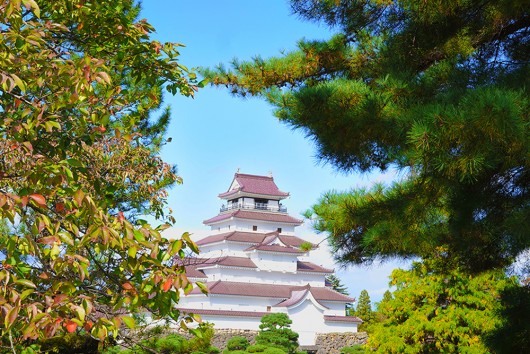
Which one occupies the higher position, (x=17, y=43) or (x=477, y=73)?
(x=477, y=73)

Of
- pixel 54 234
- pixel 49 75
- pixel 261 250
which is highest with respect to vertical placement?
pixel 261 250

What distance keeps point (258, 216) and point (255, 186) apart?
1.99 m

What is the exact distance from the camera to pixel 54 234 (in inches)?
108

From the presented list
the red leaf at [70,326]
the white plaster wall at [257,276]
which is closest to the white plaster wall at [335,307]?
the white plaster wall at [257,276]

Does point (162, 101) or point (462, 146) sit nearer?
point (462, 146)

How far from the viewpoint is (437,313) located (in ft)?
43.5

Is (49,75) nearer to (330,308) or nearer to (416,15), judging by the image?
(416,15)

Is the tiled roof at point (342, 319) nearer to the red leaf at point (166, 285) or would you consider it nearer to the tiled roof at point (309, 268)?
the tiled roof at point (309, 268)

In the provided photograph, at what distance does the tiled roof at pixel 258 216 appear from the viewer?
1495 inches

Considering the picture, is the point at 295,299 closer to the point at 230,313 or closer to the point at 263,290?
the point at 263,290

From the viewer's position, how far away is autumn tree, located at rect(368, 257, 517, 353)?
12953 millimetres

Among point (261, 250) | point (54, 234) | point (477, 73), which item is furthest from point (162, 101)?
point (261, 250)

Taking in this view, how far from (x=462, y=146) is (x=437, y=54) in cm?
231

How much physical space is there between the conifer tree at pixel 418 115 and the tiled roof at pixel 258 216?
30.5 m
